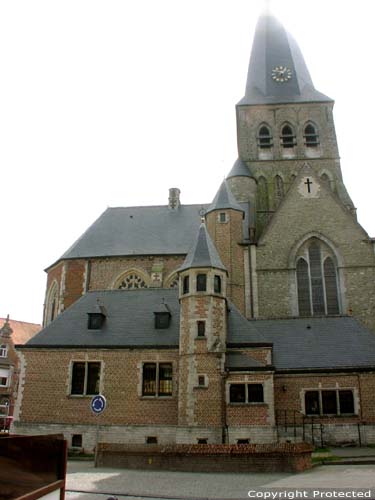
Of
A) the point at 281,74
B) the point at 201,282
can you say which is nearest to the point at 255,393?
the point at 201,282

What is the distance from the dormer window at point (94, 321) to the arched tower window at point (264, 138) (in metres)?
21.2

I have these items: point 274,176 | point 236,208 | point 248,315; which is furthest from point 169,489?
point 274,176

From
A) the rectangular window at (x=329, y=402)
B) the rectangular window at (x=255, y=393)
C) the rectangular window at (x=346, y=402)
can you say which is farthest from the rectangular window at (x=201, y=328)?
the rectangular window at (x=346, y=402)

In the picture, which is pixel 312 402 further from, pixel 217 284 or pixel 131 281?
pixel 131 281

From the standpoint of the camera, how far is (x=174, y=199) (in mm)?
37688

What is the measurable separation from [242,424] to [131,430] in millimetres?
4707

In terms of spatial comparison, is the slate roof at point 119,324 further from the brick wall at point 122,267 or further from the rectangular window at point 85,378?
the brick wall at point 122,267

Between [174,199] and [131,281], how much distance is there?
28.1 ft

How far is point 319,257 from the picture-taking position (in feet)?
92.5

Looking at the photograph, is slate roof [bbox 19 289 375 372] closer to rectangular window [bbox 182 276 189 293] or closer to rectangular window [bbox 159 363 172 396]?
rectangular window [bbox 159 363 172 396]

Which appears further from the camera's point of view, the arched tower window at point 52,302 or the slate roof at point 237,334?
the arched tower window at point 52,302

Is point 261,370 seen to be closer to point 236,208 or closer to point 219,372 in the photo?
point 219,372

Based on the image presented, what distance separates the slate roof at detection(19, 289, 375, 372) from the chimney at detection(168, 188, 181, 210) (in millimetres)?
13559

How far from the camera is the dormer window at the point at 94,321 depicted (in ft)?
75.8
